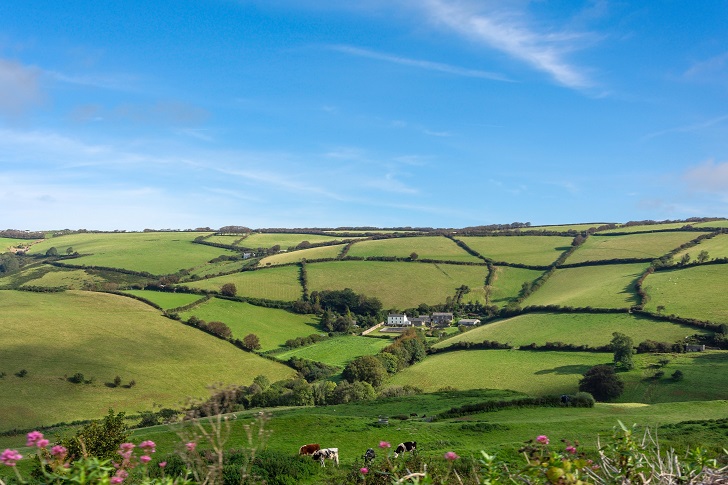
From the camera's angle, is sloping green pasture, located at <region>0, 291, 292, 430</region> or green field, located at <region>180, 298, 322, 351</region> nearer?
sloping green pasture, located at <region>0, 291, 292, 430</region>

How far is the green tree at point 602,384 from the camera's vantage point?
62312 mm

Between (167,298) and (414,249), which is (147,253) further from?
(414,249)

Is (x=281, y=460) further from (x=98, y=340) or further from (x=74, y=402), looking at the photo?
(x=98, y=340)

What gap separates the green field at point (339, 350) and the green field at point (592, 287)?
3549 cm

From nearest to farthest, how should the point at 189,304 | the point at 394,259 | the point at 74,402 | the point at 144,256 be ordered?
1. the point at 74,402
2. the point at 189,304
3. the point at 394,259
4. the point at 144,256

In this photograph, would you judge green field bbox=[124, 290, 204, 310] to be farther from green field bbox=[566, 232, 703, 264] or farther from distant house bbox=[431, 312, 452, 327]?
green field bbox=[566, 232, 703, 264]

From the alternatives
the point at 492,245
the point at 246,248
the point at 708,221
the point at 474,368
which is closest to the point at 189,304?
the point at 474,368

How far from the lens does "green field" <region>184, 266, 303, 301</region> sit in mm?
128500

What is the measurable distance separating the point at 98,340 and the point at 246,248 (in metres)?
100

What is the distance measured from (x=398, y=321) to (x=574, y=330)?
148ft

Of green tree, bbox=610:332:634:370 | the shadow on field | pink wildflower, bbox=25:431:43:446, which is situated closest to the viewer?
pink wildflower, bbox=25:431:43:446

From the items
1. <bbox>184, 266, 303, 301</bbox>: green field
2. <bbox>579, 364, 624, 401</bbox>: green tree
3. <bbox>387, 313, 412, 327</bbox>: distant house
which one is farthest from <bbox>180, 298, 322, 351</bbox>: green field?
<bbox>579, 364, 624, 401</bbox>: green tree

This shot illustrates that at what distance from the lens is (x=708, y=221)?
166 metres

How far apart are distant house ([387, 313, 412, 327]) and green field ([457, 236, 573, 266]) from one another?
3960cm
